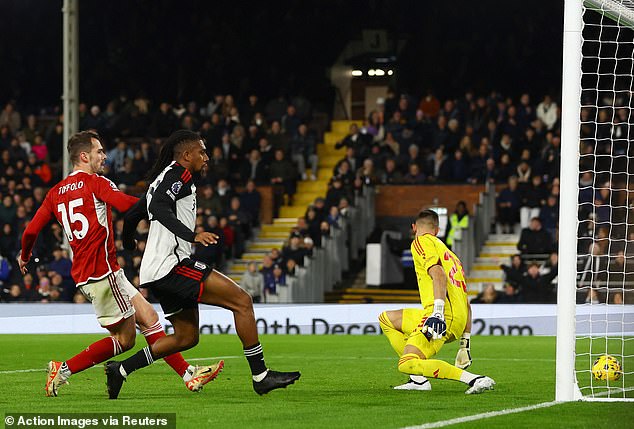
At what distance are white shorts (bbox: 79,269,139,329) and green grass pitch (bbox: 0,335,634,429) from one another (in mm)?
563

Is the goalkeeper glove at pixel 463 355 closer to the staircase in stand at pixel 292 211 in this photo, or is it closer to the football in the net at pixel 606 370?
the football in the net at pixel 606 370

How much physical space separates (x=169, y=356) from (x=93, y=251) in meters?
0.98

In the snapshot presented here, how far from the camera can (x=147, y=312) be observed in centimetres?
960

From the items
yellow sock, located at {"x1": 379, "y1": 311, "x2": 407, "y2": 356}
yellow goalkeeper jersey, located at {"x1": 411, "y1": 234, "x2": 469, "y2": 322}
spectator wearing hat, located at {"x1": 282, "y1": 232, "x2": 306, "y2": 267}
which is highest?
yellow goalkeeper jersey, located at {"x1": 411, "y1": 234, "x2": 469, "y2": 322}

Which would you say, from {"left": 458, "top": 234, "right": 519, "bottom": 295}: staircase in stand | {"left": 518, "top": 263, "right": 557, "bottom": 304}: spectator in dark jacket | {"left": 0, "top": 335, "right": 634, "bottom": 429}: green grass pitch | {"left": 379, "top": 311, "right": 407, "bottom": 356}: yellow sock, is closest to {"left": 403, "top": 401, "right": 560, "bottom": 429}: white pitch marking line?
{"left": 0, "top": 335, "right": 634, "bottom": 429}: green grass pitch

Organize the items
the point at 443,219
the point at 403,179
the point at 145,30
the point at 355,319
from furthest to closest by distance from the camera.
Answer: the point at 145,30
the point at 403,179
the point at 443,219
the point at 355,319

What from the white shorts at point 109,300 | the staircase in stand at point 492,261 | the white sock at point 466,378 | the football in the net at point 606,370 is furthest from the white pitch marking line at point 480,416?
the staircase in stand at point 492,261

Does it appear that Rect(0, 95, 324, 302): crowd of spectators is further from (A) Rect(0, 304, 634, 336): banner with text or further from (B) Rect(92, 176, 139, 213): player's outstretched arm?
(B) Rect(92, 176, 139, 213): player's outstretched arm

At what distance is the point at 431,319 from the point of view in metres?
8.75

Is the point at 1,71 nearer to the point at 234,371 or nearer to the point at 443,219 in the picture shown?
the point at 443,219

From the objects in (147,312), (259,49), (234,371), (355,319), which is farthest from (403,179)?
(147,312)

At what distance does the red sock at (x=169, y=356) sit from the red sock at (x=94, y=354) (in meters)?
0.30

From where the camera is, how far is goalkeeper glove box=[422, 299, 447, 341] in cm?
873

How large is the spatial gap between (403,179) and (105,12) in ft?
35.5
